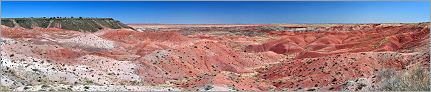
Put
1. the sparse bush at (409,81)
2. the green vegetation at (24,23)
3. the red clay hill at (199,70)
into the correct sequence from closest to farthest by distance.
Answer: the sparse bush at (409,81) < the red clay hill at (199,70) < the green vegetation at (24,23)

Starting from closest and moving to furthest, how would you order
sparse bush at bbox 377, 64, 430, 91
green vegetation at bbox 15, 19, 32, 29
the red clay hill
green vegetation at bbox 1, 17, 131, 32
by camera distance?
1. sparse bush at bbox 377, 64, 430, 91
2. the red clay hill
3. green vegetation at bbox 15, 19, 32, 29
4. green vegetation at bbox 1, 17, 131, 32

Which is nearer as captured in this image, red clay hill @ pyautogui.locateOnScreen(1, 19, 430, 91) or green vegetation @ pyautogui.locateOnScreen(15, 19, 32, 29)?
red clay hill @ pyautogui.locateOnScreen(1, 19, 430, 91)

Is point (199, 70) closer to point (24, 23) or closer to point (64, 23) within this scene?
point (24, 23)

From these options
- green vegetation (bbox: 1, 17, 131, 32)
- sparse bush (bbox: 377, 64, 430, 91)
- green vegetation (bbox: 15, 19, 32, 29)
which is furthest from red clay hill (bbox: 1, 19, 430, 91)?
green vegetation (bbox: 15, 19, 32, 29)

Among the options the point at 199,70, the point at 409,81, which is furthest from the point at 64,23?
the point at 409,81

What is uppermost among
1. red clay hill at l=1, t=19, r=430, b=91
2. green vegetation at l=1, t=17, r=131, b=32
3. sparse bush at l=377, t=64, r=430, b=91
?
green vegetation at l=1, t=17, r=131, b=32

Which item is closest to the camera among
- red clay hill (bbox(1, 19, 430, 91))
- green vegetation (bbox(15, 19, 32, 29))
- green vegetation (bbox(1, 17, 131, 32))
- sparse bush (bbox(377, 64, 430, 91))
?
sparse bush (bbox(377, 64, 430, 91))

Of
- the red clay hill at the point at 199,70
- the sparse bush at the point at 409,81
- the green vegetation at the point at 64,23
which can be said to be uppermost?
the green vegetation at the point at 64,23

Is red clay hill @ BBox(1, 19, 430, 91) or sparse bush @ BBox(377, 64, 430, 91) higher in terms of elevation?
sparse bush @ BBox(377, 64, 430, 91)

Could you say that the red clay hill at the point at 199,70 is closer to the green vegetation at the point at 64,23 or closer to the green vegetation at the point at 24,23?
the green vegetation at the point at 64,23

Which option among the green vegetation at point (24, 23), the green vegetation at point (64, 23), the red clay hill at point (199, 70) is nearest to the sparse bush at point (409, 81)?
the red clay hill at point (199, 70)

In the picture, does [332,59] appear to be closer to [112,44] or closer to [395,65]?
[395,65]

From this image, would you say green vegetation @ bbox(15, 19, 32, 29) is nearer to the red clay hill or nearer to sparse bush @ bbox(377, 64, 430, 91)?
the red clay hill

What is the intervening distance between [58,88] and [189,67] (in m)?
17.3
